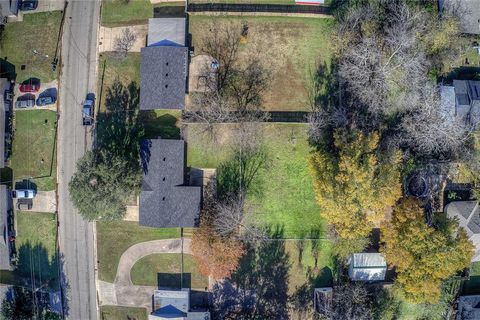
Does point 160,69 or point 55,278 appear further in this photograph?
point 55,278

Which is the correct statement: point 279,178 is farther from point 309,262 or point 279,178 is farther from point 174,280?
point 174,280

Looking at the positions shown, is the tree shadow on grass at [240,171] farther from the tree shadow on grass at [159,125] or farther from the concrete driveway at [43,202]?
the concrete driveway at [43,202]

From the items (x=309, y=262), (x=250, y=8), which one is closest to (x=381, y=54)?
(x=250, y=8)

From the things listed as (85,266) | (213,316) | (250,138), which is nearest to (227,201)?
(250,138)

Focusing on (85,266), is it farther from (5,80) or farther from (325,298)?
(325,298)

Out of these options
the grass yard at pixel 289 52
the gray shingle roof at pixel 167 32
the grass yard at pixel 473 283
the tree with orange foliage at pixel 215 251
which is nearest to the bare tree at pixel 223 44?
the grass yard at pixel 289 52

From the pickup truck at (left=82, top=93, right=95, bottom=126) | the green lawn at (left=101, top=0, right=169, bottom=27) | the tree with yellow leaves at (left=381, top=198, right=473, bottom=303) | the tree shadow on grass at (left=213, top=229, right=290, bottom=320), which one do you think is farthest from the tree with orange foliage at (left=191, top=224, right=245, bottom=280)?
the green lawn at (left=101, top=0, right=169, bottom=27)
